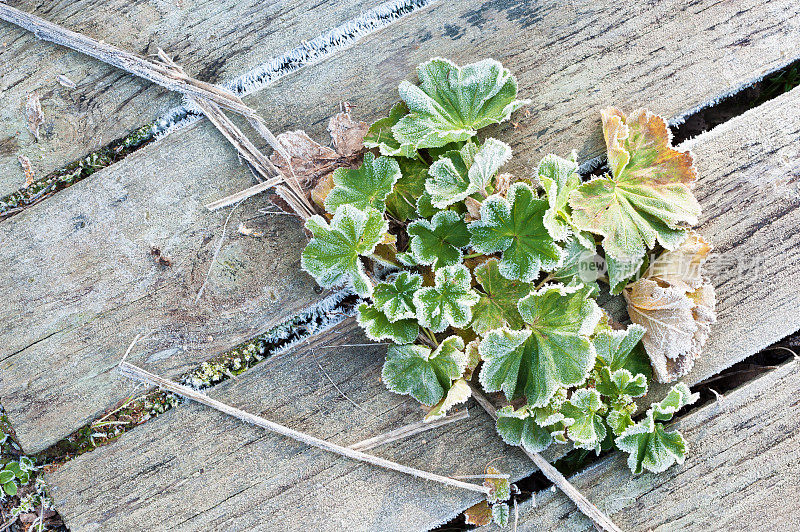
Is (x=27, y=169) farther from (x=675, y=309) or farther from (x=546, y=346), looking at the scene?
(x=675, y=309)

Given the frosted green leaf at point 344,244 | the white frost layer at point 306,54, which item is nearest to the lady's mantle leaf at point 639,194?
the frosted green leaf at point 344,244

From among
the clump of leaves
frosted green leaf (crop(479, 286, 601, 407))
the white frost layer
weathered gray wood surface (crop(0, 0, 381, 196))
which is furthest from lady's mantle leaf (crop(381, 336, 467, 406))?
weathered gray wood surface (crop(0, 0, 381, 196))

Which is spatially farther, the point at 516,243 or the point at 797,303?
the point at 797,303

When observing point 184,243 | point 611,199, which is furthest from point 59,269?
point 611,199

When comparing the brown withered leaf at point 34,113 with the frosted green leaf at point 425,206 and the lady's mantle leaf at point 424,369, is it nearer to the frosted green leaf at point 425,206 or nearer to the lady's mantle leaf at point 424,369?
the frosted green leaf at point 425,206

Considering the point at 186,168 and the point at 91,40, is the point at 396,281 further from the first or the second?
the point at 91,40

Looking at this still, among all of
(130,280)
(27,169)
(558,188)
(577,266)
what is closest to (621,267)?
(577,266)
